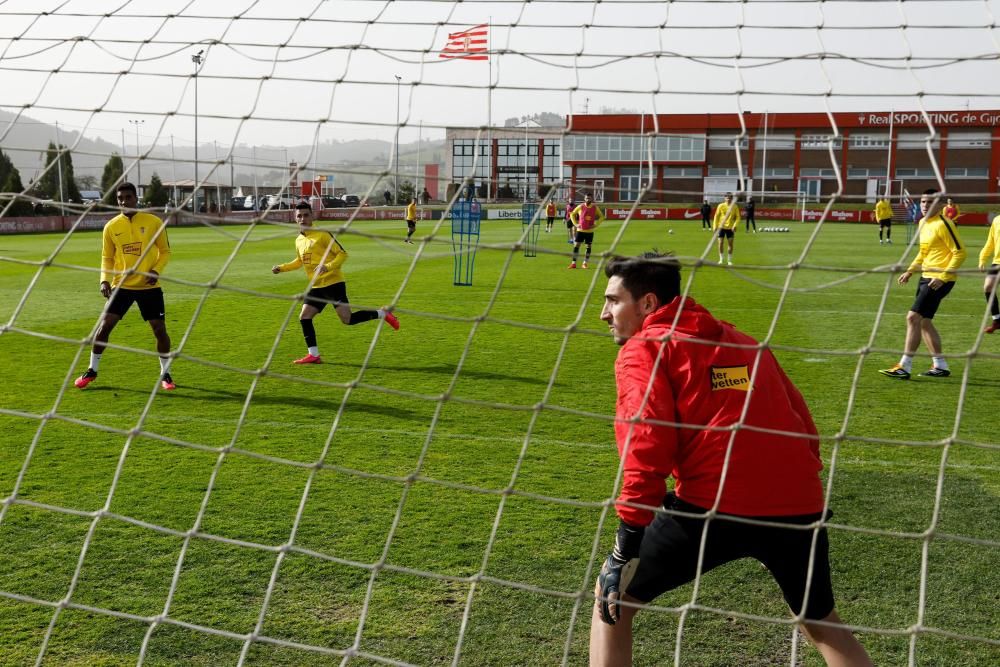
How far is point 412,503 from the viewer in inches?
207

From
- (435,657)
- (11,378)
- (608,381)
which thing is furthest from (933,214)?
(11,378)

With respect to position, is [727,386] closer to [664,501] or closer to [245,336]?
[664,501]

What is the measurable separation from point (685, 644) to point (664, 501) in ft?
3.07

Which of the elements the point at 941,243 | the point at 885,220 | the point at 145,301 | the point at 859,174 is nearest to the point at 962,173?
the point at 885,220

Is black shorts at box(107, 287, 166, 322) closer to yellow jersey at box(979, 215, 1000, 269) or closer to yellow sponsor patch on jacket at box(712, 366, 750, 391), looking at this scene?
yellow sponsor patch on jacket at box(712, 366, 750, 391)

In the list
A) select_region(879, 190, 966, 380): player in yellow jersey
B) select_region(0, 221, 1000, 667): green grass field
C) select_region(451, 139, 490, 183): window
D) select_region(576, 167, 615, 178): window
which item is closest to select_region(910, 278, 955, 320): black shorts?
select_region(879, 190, 966, 380): player in yellow jersey

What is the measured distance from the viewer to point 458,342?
36.4 feet

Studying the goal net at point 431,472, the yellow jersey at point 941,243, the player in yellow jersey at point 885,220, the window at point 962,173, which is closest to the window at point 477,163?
the goal net at point 431,472

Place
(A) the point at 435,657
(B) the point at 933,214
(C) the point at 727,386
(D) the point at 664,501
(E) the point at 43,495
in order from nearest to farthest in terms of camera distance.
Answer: (C) the point at 727,386
(D) the point at 664,501
(A) the point at 435,657
(E) the point at 43,495
(B) the point at 933,214

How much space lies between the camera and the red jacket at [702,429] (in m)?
2.75

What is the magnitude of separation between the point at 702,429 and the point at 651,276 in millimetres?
499

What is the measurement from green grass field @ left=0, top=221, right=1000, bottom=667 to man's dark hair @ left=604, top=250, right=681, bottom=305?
0.39 meters

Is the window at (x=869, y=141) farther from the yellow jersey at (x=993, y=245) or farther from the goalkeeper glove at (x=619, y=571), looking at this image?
the yellow jersey at (x=993, y=245)

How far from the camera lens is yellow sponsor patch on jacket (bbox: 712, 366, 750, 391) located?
286 cm
